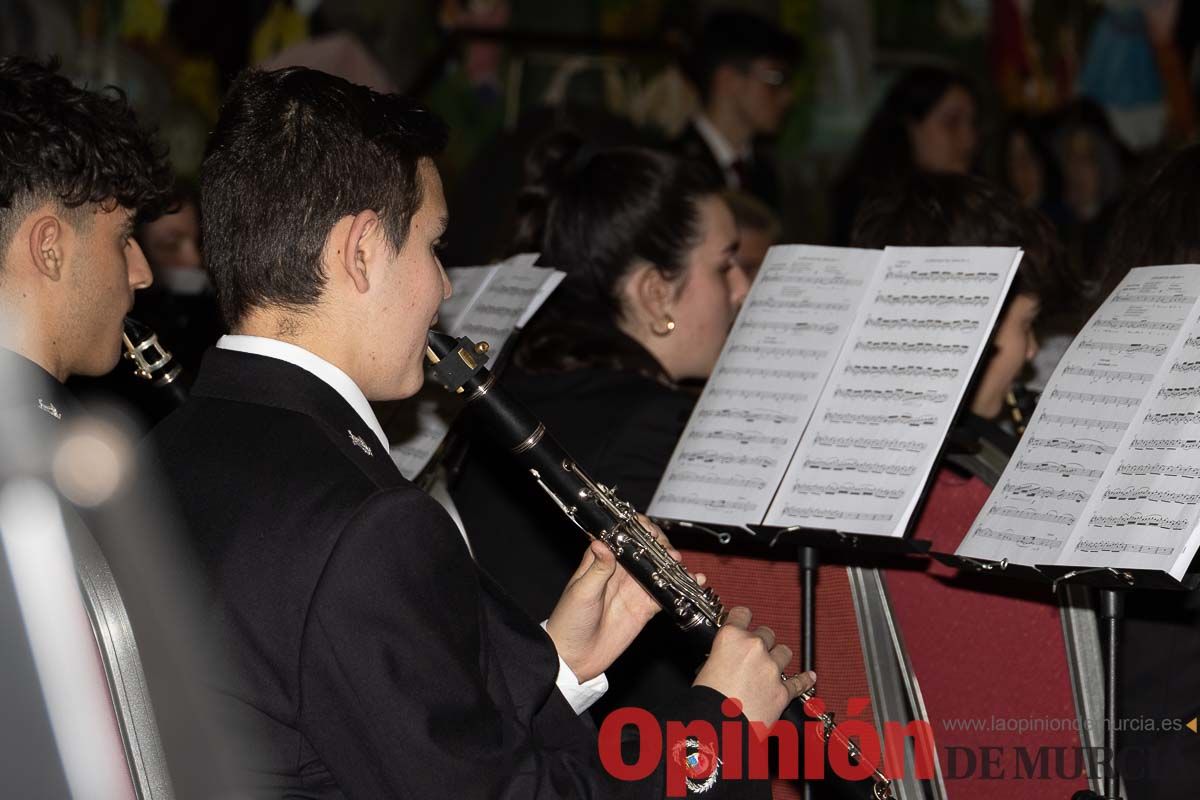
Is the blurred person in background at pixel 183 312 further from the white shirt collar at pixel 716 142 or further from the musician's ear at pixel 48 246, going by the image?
the white shirt collar at pixel 716 142

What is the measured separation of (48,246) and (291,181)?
705mm

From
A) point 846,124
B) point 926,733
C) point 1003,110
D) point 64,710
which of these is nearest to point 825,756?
point 926,733

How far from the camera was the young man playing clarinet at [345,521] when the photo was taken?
4.75ft

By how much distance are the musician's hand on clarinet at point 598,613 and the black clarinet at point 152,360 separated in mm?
1021

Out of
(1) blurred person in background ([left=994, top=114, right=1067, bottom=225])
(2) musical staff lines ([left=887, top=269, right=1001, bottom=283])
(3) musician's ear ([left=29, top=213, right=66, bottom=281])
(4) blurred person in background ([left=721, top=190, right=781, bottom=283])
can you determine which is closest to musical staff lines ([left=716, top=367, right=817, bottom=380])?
(2) musical staff lines ([left=887, top=269, right=1001, bottom=283])

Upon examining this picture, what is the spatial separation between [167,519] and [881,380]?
48.0 inches

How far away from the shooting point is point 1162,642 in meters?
2.30

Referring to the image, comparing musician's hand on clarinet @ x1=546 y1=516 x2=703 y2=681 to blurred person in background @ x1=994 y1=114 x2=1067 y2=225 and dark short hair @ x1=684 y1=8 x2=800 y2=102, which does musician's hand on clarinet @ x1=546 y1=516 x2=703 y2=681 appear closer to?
dark short hair @ x1=684 y1=8 x2=800 y2=102

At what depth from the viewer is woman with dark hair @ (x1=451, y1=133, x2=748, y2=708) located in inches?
105

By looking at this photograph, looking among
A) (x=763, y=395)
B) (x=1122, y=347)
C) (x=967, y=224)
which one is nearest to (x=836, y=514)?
(x=763, y=395)

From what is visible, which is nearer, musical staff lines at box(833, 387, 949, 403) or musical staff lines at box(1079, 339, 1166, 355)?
musical staff lines at box(1079, 339, 1166, 355)

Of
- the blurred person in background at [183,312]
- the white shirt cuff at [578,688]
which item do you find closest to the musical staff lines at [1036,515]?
the white shirt cuff at [578,688]

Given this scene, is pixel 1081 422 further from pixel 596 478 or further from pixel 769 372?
pixel 596 478

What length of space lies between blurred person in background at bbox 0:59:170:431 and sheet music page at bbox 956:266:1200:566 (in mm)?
1364
